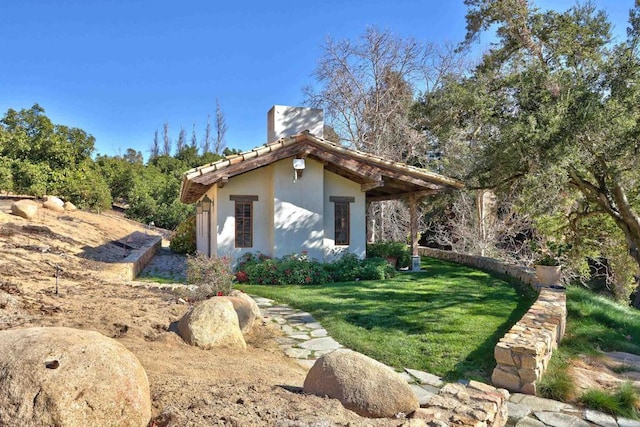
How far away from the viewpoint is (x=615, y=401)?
408 cm

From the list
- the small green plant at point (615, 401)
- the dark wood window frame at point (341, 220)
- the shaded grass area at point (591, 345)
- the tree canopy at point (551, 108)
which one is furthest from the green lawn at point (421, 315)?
the tree canopy at point (551, 108)

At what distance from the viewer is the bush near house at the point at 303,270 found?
1070 cm

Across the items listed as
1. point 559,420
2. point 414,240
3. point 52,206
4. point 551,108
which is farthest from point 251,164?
point 52,206

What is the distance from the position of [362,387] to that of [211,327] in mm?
2423

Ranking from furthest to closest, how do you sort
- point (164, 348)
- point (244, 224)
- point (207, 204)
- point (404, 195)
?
point (404, 195) → point (207, 204) → point (244, 224) → point (164, 348)

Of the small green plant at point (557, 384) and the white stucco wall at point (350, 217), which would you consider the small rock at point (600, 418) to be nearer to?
the small green plant at point (557, 384)

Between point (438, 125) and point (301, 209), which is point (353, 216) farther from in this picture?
point (438, 125)

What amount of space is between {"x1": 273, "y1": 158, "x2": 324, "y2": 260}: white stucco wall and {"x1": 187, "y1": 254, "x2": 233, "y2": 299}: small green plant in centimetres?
382

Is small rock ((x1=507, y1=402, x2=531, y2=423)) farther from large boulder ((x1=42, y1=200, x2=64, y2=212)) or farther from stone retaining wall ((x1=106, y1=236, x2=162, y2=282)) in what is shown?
large boulder ((x1=42, y1=200, x2=64, y2=212))

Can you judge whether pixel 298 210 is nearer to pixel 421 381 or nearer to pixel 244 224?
pixel 244 224

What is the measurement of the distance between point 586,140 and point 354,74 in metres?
14.3

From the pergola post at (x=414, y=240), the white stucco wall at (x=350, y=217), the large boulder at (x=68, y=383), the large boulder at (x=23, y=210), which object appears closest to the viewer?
the large boulder at (x=68, y=383)

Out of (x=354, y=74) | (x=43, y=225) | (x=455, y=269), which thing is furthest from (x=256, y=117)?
(x=455, y=269)

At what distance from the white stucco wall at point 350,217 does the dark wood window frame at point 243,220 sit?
7.38ft
